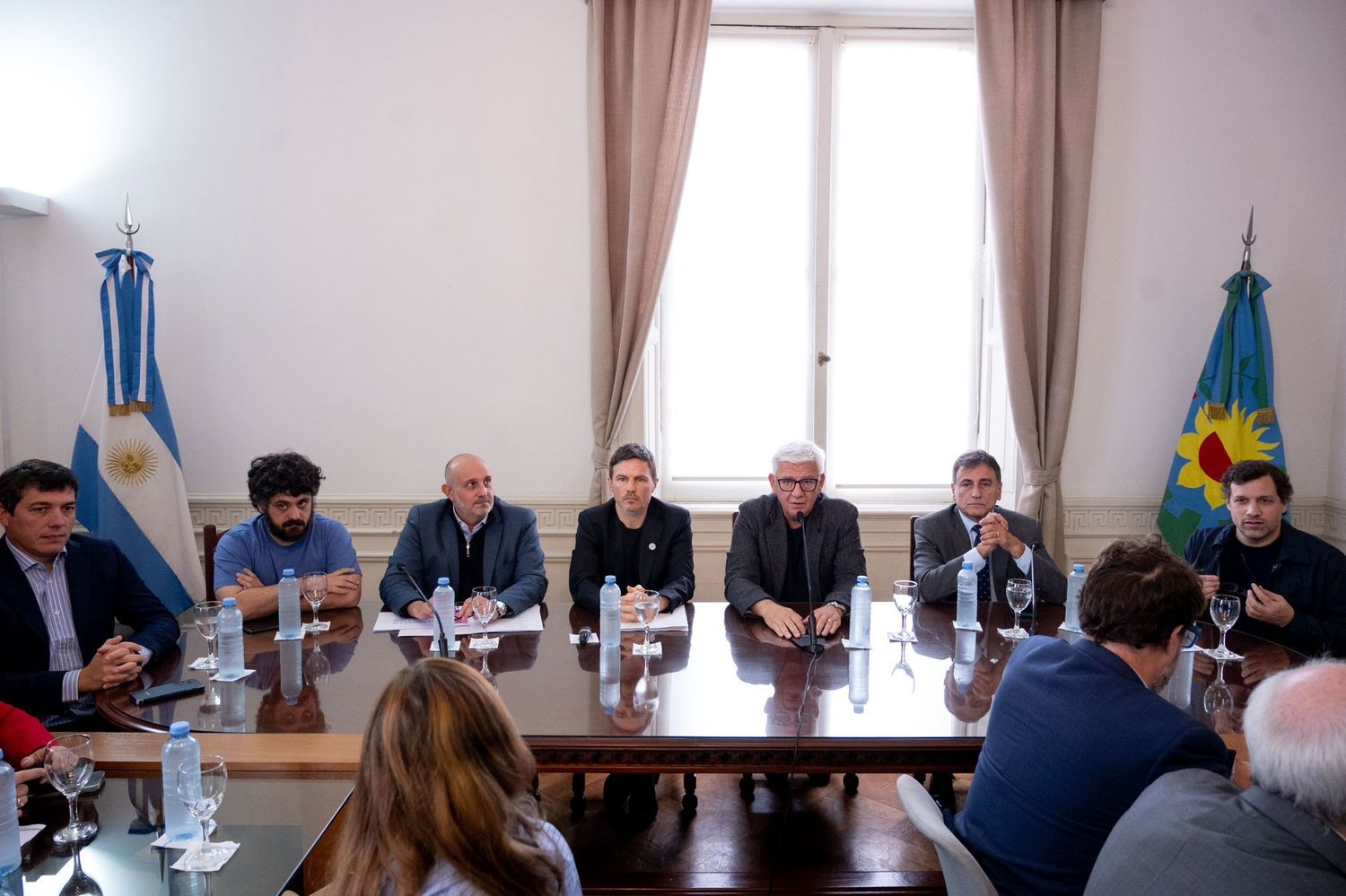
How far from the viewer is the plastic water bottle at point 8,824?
1577 millimetres

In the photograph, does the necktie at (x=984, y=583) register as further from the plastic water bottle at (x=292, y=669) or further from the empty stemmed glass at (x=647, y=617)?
the plastic water bottle at (x=292, y=669)

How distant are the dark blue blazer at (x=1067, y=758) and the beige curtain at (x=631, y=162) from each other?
9.38 feet

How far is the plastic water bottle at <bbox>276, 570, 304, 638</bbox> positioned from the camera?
9.20ft

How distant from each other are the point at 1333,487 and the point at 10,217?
6.37 m

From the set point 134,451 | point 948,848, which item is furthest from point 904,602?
point 134,451

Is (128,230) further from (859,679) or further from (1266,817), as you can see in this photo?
(1266,817)

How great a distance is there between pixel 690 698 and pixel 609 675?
268mm

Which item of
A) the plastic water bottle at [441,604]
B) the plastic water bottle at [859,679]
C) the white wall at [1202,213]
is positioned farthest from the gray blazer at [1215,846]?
the white wall at [1202,213]

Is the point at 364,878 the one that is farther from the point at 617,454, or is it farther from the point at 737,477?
the point at 737,477

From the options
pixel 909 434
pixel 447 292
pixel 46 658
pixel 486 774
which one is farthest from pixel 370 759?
pixel 909 434

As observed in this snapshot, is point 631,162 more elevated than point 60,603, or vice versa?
point 631,162

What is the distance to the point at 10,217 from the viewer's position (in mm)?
4367

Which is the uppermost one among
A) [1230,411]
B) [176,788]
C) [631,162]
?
[631,162]

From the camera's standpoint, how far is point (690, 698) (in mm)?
2326
